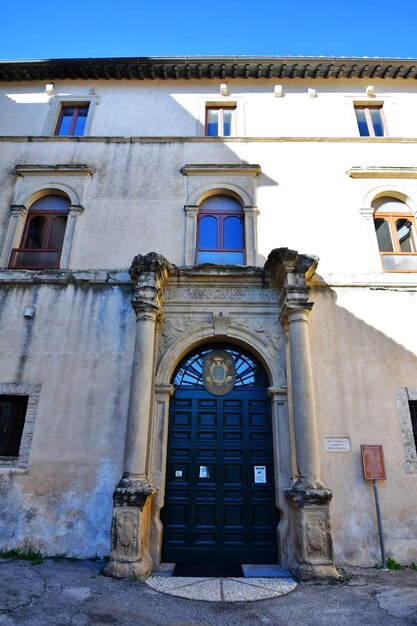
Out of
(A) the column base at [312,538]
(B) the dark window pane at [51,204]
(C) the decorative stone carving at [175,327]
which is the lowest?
(A) the column base at [312,538]

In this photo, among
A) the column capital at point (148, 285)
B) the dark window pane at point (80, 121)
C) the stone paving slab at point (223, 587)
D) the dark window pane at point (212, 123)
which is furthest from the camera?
the dark window pane at point (80, 121)

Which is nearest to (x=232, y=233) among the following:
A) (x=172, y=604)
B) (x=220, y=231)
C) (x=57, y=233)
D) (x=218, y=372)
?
(x=220, y=231)

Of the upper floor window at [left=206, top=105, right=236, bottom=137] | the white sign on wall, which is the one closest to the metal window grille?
the white sign on wall

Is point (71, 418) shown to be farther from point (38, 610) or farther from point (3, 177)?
point (3, 177)

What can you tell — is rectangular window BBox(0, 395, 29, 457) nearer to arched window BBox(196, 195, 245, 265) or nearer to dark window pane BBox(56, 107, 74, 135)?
arched window BBox(196, 195, 245, 265)

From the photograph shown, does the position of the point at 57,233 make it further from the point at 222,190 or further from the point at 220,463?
the point at 220,463

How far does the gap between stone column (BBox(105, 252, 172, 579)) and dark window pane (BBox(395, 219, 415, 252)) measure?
16.6ft

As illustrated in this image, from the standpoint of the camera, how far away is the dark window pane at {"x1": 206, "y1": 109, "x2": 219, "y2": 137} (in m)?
10.0

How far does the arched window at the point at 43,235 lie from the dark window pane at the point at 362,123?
735 centimetres

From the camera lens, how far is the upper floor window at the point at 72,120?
10.1m

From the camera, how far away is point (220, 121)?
1017 centimetres

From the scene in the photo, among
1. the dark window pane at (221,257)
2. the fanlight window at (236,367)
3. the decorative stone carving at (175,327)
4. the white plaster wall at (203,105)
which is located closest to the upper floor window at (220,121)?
the white plaster wall at (203,105)

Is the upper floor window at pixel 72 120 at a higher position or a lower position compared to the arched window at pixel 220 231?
higher

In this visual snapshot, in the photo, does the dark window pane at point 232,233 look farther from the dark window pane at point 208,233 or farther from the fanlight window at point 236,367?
the fanlight window at point 236,367
